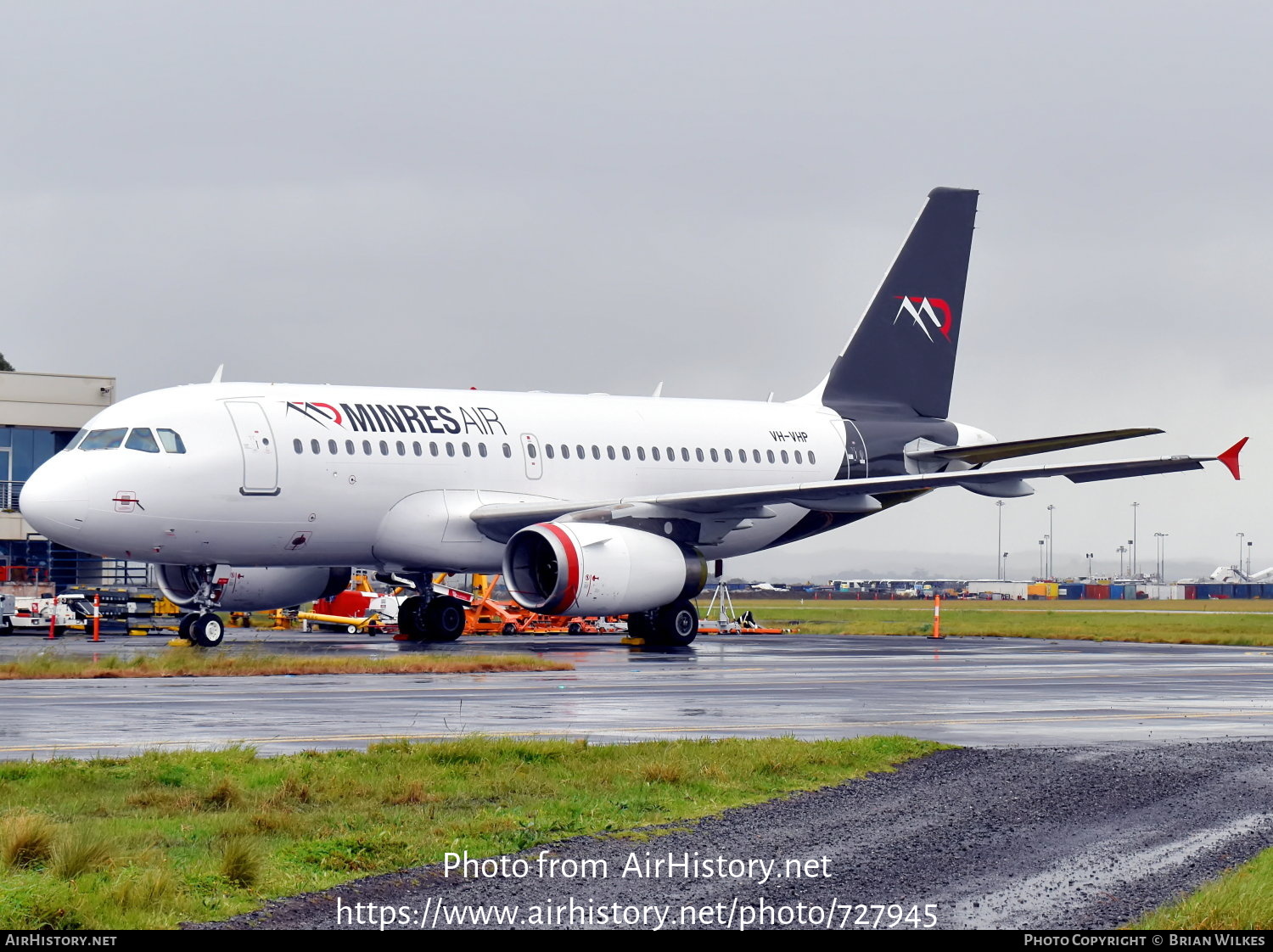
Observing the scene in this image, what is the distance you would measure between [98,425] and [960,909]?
2647 cm

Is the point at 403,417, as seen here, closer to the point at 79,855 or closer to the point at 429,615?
the point at 429,615

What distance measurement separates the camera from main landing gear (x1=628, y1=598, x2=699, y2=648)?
33031mm

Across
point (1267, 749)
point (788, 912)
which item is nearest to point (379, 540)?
point (1267, 749)

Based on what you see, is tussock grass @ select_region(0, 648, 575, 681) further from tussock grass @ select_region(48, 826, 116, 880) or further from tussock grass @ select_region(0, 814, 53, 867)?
tussock grass @ select_region(48, 826, 116, 880)

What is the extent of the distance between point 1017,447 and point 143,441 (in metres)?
19.1

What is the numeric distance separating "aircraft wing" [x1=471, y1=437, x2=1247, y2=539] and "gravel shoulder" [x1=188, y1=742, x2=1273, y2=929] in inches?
813

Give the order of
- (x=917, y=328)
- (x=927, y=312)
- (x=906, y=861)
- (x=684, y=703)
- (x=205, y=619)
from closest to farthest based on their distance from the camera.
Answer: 1. (x=906, y=861)
2. (x=684, y=703)
3. (x=205, y=619)
4. (x=917, y=328)
5. (x=927, y=312)

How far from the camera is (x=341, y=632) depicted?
140ft

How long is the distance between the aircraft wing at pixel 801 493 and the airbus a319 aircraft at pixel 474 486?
0.20ft

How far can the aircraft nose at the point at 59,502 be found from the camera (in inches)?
1162

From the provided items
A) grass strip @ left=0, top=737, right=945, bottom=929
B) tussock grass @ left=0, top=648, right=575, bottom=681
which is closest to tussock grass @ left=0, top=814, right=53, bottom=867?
grass strip @ left=0, top=737, right=945, bottom=929

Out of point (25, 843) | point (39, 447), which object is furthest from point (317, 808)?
point (39, 447)

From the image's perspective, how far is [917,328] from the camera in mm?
41719

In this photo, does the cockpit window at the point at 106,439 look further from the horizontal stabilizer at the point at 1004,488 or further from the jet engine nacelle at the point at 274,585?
the horizontal stabilizer at the point at 1004,488
